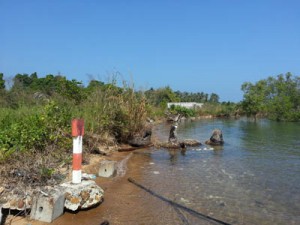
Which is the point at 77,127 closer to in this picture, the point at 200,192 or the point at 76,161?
the point at 76,161

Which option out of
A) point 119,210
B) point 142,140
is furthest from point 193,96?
point 119,210

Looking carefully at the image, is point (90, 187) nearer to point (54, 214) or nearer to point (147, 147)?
point (54, 214)

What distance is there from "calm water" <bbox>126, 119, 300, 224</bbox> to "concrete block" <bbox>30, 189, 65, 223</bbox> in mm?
1367

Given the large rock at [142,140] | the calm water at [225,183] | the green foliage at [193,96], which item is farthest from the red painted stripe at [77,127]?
the green foliage at [193,96]

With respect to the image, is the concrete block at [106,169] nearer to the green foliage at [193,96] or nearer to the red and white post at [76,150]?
the red and white post at [76,150]

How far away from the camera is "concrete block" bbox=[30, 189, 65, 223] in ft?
15.1

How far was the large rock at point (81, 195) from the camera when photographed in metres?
4.97

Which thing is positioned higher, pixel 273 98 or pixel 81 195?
pixel 273 98

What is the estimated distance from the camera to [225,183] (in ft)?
24.7

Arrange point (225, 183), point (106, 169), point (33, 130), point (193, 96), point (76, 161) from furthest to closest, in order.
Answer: point (193, 96), point (225, 183), point (106, 169), point (33, 130), point (76, 161)

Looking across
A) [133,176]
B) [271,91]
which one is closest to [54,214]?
[133,176]

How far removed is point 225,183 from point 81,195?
3.91 metres

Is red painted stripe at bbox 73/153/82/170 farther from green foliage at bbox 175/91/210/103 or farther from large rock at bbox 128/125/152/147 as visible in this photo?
green foliage at bbox 175/91/210/103

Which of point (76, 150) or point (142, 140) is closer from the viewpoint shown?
point (76, 150)
